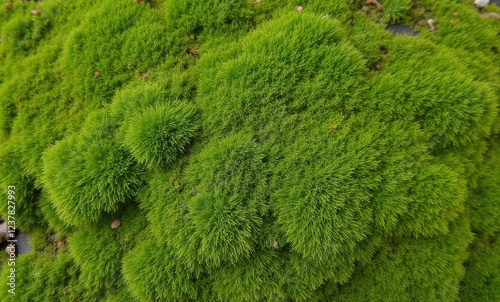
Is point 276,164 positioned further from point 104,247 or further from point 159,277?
point 104,247

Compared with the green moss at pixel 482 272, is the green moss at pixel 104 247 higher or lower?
lower

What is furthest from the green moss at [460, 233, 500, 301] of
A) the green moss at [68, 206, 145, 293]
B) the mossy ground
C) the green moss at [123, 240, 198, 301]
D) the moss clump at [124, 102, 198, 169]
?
the green moss at [68, 206, 145, 293]

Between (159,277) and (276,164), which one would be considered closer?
(159,277)

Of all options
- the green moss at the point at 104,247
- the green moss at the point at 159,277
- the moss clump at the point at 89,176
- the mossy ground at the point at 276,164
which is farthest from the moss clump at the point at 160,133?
the green moss at the point at 159,277

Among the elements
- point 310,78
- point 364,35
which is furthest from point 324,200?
point 364,35

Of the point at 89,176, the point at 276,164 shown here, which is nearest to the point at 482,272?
the point at 276,164

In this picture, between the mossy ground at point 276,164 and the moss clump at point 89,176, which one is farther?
the moss clump at point 89,176

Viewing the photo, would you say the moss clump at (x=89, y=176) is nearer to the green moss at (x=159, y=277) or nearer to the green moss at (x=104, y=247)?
the green moss at (x=104, y=247)

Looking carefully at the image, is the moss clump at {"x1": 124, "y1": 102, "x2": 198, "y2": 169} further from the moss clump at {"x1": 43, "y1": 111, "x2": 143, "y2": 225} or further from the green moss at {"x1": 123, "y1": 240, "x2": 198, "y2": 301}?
the green moss at {"x1": 123, "y1": 240, "x2": 198, "y2": 301}

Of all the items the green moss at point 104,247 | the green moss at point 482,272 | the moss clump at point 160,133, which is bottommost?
the green moss at point 104,247
